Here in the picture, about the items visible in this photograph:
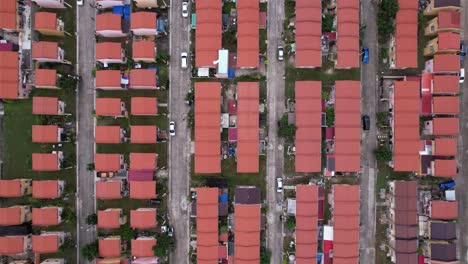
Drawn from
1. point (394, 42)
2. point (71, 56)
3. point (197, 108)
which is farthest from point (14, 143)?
point (394, 42)

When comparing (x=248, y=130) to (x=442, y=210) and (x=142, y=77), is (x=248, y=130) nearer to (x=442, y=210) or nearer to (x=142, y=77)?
(x=142, y=77)

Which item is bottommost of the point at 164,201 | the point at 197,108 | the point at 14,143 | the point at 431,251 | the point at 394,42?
the point at 431,251

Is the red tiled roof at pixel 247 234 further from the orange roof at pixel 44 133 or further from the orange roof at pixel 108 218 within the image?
the orange roof at pixel 44 133

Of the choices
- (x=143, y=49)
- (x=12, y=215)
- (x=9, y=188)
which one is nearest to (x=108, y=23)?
(x=143, y=49)

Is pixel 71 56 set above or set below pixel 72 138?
above

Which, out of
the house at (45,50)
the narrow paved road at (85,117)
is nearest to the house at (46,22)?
the house at (45,50)

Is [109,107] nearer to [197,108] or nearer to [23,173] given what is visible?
[197,108]

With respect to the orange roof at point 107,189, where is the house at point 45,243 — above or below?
below
